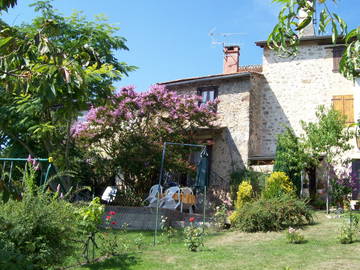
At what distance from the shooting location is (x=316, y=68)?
58.1 ft

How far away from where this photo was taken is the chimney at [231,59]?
19812 mm

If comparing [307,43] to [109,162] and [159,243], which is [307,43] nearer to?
[109,162]

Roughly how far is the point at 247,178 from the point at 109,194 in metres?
5.09

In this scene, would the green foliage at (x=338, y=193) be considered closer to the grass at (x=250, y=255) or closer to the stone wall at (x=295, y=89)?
the stone wall at (x=295, y=89)

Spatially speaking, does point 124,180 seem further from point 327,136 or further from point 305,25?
point 305,25

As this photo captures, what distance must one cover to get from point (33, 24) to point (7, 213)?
8.46m

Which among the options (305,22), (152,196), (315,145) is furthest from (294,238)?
(305,22)

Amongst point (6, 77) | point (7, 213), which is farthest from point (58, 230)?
point (6, 77)

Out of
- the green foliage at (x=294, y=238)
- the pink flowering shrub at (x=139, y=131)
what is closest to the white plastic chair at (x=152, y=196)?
the pink flowering shrub at (x=139, y=131)

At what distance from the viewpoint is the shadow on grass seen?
22.7 ft

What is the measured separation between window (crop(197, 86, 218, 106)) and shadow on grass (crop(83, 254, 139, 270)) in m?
11.7

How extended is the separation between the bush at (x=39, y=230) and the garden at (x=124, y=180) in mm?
18

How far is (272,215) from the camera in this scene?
10.6 meters

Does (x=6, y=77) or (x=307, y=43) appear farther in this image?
(x=307, y=43)
